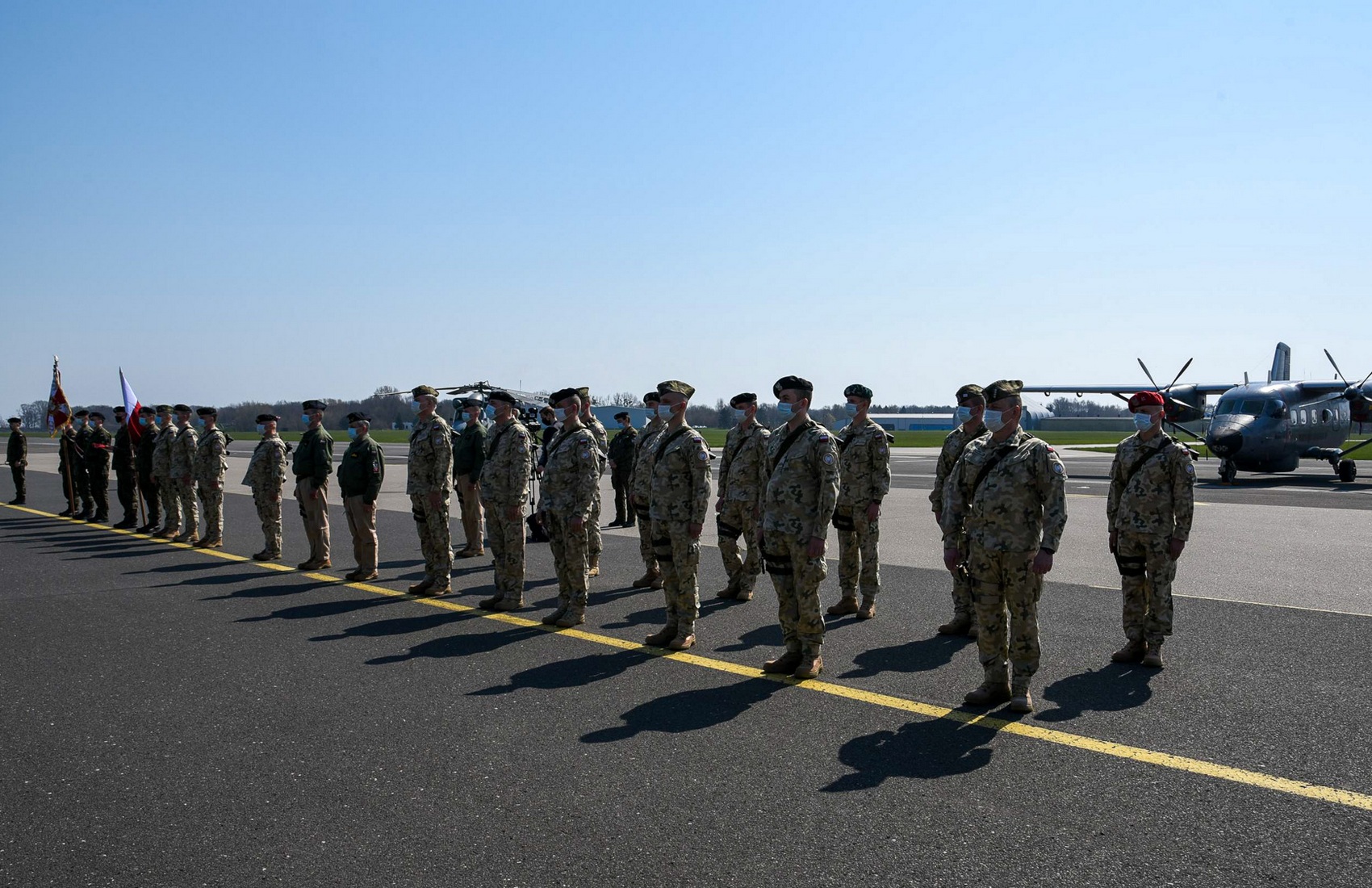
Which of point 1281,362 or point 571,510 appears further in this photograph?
point 1281,362

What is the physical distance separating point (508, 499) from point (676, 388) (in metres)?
2.05

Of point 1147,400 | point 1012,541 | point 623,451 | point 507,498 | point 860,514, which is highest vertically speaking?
point 1147,400

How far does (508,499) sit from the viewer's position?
856 cm

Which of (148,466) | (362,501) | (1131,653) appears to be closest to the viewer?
(1131,653)

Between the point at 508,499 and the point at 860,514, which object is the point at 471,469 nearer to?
the point at 508,499

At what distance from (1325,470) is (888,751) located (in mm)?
33680

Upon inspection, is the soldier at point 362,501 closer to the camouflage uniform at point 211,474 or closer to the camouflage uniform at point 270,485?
the camouflage uniform at point 270,485

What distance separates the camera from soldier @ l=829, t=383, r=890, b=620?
8.31 meters

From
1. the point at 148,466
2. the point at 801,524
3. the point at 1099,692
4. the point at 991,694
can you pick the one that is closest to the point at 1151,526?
the point at 1099,692

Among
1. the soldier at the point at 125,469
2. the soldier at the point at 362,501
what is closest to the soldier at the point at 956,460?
the soldier at the point at 362,501

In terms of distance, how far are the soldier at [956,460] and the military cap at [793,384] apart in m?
1.59

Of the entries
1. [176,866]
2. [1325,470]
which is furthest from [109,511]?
[1325,470]

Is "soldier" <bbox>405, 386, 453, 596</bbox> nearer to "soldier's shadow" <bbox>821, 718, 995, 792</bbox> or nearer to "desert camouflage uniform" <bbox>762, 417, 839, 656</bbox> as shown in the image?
"desert camouflage uniform" <bbox>762, 417, 839, 656</bbox>

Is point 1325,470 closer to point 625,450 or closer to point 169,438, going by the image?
point 625,450
